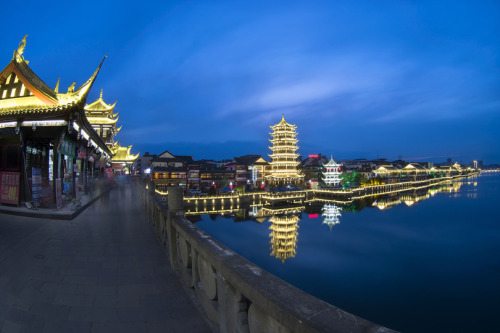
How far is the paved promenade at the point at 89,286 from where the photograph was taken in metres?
3.23

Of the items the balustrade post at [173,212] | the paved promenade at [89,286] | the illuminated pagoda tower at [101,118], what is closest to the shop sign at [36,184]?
the paved promenade at [89,286]

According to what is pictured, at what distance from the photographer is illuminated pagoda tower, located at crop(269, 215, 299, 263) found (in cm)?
2320

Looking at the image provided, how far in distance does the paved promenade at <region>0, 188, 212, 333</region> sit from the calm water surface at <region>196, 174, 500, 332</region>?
39.7 feet

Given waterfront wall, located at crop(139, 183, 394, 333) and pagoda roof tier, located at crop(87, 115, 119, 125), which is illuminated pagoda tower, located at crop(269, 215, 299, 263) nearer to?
waterfront wall, located at crop(139, 183, 394, 333)

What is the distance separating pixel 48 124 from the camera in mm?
10547

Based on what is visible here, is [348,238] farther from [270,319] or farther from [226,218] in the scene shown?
[270,319]

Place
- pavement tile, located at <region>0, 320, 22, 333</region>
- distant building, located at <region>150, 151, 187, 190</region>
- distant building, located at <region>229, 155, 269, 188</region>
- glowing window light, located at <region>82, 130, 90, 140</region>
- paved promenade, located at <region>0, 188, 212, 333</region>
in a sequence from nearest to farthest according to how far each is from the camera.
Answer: pavement tile, located at <region>0, 320, 22, 333</region> < paved promenade, located at <region>0, 188, 212, 333</region> < glowing window light, located at <region>82, 130, 90, 140</region> < distant building, located at <region>150, 151, 187, 190</region> < distant building, located at <region>229, 155, 269, 188</region>

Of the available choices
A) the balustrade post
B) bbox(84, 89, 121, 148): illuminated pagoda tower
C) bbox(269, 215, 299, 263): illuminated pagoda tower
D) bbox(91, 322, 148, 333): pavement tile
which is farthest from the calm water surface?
bbox(84, 89, 121, 148): illuminated pagoda tower

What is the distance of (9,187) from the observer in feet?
34.8

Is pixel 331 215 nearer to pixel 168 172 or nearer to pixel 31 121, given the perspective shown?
pixel 168 172

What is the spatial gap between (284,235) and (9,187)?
78.7 feet

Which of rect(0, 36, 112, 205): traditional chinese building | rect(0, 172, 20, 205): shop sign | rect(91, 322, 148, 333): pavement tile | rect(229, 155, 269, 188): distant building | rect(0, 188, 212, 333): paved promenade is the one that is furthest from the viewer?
rect(229, 155, 269, 188): distant building

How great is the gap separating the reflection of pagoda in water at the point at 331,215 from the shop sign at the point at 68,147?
1101 inches

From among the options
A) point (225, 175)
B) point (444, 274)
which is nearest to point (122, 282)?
point (444, 274)
